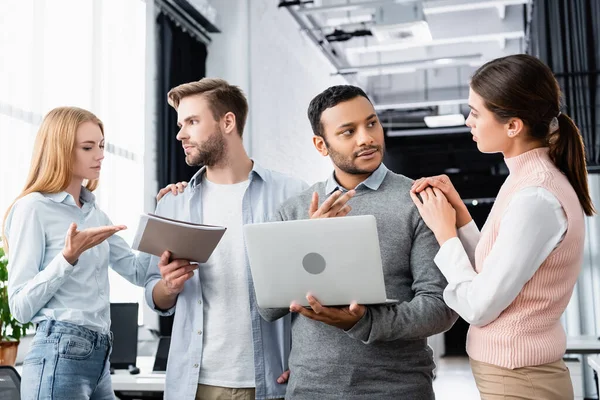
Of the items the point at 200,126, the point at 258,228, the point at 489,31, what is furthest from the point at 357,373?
the point at 489,31

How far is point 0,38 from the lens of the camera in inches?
144

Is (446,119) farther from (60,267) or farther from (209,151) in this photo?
(60,267)

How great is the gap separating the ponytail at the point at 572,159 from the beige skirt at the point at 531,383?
40 centimetres

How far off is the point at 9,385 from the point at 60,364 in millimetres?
312

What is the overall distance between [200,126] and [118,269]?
597 mm

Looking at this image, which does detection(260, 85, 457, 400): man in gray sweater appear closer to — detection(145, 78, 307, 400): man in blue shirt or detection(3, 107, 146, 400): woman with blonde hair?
detection(145, 78, 307, 400): man in blue shirt

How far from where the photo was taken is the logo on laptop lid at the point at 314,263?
1.56m

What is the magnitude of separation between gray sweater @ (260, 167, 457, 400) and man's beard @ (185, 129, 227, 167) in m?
0.64

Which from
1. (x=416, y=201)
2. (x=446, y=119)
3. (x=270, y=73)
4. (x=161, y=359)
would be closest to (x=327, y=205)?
(x=416, y=201)

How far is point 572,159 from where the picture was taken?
160cm

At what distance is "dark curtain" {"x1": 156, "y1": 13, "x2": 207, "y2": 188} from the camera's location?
5465mm

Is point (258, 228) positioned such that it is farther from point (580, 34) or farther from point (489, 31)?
point (489, 31)

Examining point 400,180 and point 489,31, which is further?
point 489,31

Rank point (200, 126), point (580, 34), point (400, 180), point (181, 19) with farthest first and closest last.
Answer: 1. point (580, 34)
2. point (181, 19)
3. point (200, 126)
4. point (400, 180)
